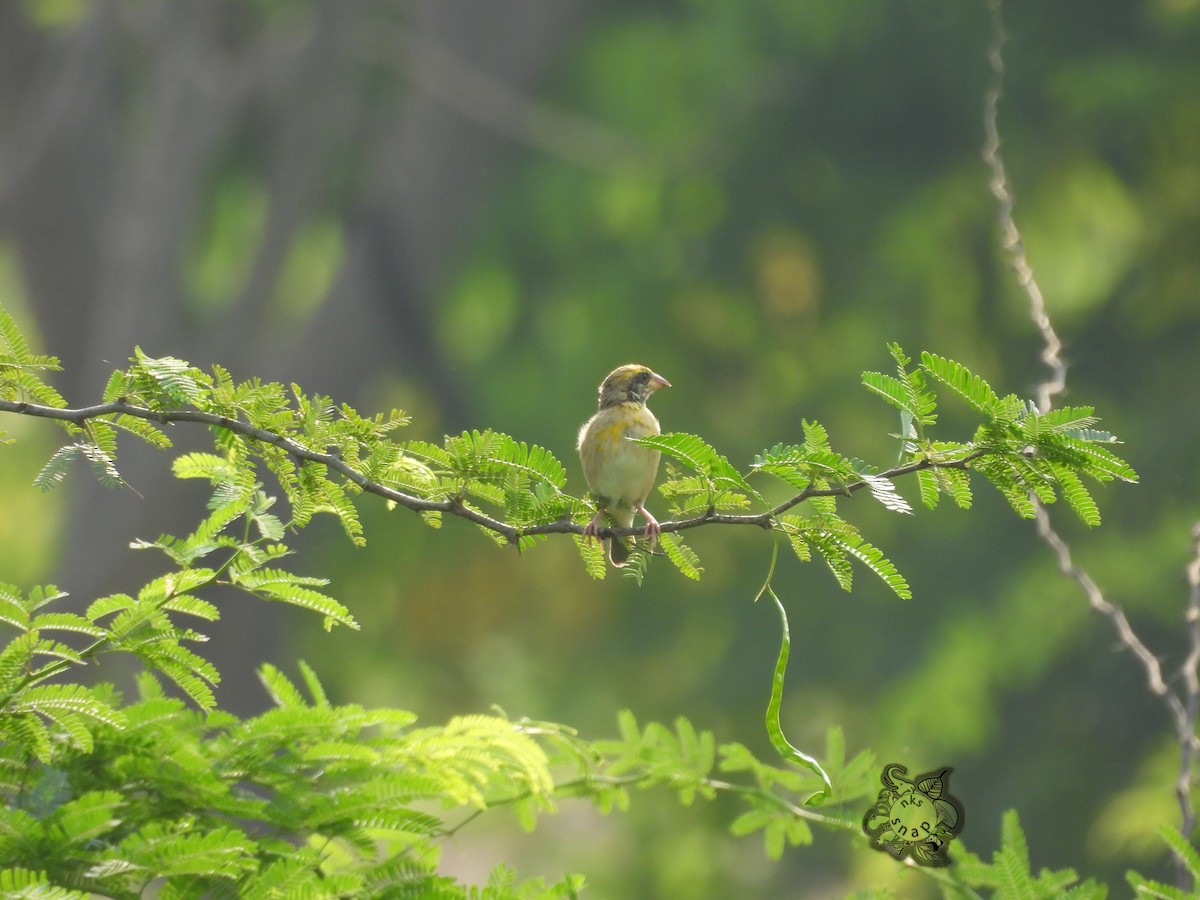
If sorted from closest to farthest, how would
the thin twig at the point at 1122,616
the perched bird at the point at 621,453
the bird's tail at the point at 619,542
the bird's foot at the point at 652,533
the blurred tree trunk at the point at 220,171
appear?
1. the bird's foot at the point at 652,533
2. the thin twig at the point at 1122,616
3. the bird's tail at the point at 619,542
4. the perched bird at the point at 621,453
5. the blurred tree trunk at the point at 220,171

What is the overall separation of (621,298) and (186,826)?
32.2 ft

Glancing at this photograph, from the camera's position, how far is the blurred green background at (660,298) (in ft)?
31.8

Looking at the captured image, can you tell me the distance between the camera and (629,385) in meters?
3.96

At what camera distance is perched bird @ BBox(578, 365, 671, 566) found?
3453 millimetres

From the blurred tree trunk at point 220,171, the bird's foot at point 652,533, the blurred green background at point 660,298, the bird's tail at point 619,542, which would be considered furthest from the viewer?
the blurred tree trunk at point 220,171

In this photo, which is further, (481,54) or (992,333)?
(481,54)

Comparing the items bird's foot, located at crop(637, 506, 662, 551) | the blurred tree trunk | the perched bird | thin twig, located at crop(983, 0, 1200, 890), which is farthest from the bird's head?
the blurred tree trunk

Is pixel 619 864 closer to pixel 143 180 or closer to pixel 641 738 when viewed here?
pixel 143 180

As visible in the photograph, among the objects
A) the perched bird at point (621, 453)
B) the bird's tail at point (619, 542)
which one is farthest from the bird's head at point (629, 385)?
the bird's tail at point (619, 542)

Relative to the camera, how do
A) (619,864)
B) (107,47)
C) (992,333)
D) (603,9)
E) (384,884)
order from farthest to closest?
(603,9) → (107,47) → (619,864) → (992,333) → (384,884)

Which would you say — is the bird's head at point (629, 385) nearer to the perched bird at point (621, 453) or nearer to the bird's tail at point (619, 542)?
the perched bird at point (621, 453)

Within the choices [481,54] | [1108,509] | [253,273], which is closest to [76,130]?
[253,273]

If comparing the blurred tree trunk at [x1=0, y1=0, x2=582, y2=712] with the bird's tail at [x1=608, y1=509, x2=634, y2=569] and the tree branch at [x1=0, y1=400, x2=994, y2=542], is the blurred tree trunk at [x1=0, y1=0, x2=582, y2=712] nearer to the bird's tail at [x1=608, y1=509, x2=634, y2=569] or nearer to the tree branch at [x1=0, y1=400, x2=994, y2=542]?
the bird's tail at [x1=608, y1=509, x2=634, y2=569]

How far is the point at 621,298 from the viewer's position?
11.8m
